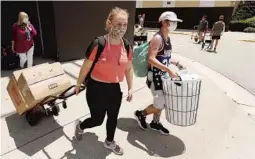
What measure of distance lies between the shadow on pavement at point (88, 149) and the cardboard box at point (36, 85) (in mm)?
742

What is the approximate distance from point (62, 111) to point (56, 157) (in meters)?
1.24

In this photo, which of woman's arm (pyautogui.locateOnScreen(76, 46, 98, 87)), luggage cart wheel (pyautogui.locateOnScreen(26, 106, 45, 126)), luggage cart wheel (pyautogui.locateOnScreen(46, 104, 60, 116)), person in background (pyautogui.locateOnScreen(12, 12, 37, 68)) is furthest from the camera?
person in background (pyautogui.locateOnScreen(12, 12, 37, 68))

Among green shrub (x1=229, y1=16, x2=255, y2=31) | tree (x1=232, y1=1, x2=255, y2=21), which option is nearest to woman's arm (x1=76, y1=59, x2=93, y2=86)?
green shrub (x1=229, y1=16, x2=255, y2=31)

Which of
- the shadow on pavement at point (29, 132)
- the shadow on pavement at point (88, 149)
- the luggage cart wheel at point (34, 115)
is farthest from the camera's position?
the luggage cart wheel at point (34, 115)

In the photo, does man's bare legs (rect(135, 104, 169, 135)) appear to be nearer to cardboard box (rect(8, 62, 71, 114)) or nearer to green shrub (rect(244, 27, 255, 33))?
cardboard box (rect(8, 62, 71, 114))

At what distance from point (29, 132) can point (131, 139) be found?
1434 mm

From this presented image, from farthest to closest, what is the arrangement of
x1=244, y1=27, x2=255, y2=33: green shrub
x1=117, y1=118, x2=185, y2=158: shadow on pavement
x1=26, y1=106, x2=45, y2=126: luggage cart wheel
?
x1=244, y1=27, x2=255, y2=33: green shrub, x1=26, y1=106, x2=45, y2=126: luggage cart wheel, x1=117, y1=118, x2=185, y2=158: shadow on pavement

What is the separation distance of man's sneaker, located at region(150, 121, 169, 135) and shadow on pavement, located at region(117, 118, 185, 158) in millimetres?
62

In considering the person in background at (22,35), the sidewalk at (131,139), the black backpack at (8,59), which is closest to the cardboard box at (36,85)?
the sidewalk at (131,139)

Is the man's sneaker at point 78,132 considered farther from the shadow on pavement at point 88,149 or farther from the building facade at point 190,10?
the building facade at point 190,10

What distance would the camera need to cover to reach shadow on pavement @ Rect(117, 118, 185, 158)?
3.29 m

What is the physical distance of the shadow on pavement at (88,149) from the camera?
308 centimetres

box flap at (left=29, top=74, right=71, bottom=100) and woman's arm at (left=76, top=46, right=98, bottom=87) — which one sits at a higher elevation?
woman's arm at (left=76, top=46, right=98, bottom=87)

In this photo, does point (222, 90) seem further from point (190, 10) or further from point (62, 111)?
point (190, 10)
